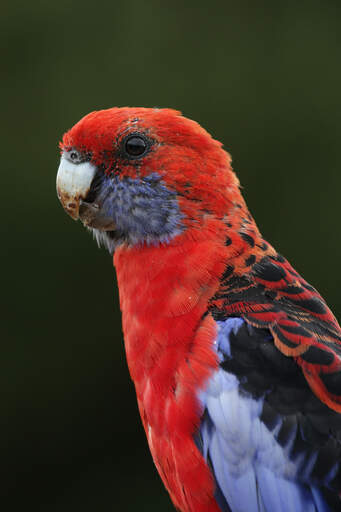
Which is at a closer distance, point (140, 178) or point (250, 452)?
point (250, 452)

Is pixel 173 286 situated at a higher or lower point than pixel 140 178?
lower

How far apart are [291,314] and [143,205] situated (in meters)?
0.44

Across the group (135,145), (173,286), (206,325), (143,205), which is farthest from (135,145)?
(206,325)

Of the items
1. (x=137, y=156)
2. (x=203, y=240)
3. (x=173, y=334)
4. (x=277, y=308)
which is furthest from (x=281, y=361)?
(x=137, y=156)

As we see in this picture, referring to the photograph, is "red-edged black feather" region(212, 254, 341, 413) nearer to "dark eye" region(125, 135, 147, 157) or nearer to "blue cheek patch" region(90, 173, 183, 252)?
"blue cheek patch" region(90, 173, 183, 252)

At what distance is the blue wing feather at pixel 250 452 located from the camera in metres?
1.25

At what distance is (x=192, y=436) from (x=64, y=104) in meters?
2.05

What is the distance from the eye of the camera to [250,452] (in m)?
1.28

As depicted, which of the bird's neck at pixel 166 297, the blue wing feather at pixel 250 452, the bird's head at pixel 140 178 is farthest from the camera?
the bird's head at pixel 140 178

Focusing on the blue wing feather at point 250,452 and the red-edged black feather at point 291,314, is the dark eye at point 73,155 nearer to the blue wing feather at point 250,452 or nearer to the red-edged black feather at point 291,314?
the red-edged black feather at point 291,314

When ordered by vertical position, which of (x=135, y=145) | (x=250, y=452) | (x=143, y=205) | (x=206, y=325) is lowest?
(x=250, y=452)

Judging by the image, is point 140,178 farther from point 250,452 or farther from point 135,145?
point 250,452

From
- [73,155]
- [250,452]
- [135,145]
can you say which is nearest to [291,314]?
[250,452]

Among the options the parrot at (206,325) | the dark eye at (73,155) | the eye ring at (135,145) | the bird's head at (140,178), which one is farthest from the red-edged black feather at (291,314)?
the dark eye at (73,155)
